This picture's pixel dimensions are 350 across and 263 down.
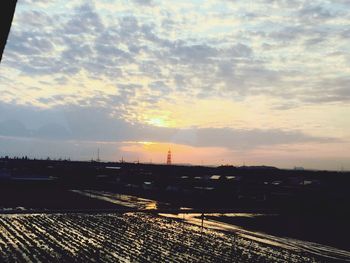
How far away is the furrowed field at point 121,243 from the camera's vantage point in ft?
59.8

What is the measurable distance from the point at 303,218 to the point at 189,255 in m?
20.9

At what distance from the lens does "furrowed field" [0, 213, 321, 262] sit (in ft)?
59.8

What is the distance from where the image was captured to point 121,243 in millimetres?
21250

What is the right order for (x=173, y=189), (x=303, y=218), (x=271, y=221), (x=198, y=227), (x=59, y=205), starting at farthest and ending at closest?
1. (x=173, y=189)
2. (x=59, y=205)
3. (x=303, y=218)
4. (x=271, y=221)
5. (x=198, y=227)

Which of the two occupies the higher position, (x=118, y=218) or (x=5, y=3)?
(x=5, y=3)

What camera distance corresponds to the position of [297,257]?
20250mm

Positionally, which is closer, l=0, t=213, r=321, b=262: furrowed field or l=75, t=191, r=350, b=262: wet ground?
l=0, t=213, r=321, b=262: furrowed field

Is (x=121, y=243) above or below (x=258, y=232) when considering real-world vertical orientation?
above

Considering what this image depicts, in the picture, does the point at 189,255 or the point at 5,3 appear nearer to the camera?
Answer: the point at 5,3

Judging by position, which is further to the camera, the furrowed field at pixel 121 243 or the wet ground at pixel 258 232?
the wet ground at pixel 258 232

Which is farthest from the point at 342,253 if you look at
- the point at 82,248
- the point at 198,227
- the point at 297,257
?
the point at 82,248

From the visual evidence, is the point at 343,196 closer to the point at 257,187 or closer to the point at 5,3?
the point at 257,187

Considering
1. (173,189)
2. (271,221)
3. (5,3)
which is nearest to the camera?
(5,3)

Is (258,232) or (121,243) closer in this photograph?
(121,243)
